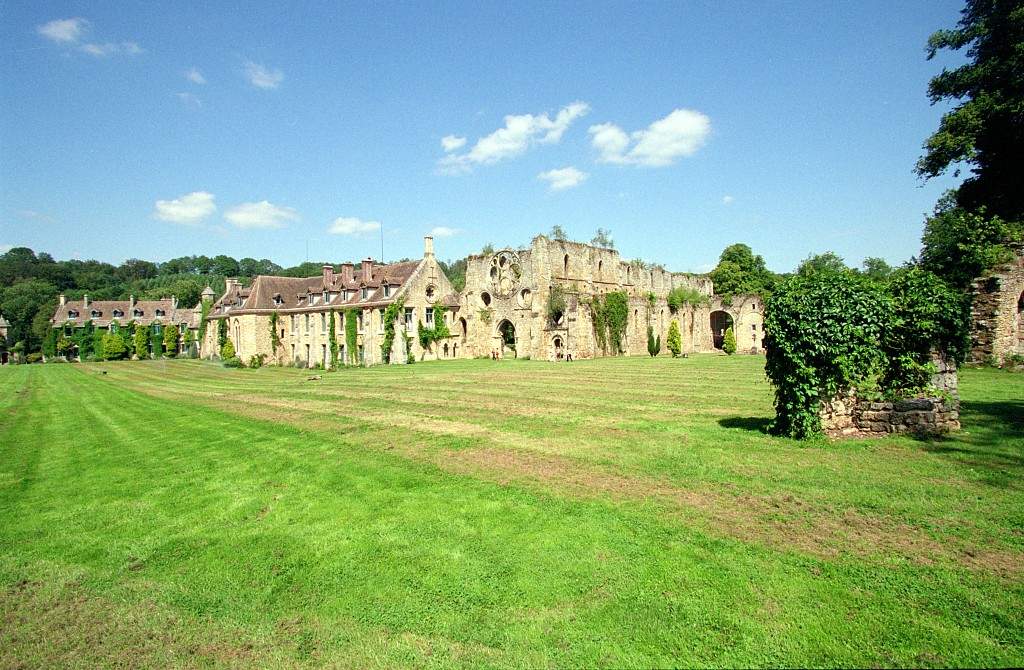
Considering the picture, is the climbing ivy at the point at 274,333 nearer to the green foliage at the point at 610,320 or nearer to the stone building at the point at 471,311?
the stone building at the point at 471,311

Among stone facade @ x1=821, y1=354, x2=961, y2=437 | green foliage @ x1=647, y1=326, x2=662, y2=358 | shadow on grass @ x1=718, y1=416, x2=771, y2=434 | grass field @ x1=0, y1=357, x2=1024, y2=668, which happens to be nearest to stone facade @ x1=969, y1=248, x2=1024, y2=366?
grass field @ x1=0, y1=357, x2=1024, y2=668

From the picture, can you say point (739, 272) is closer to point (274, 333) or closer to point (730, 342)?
point (730, 342)

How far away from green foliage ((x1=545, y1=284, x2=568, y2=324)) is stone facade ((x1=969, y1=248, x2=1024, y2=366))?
80.3ft

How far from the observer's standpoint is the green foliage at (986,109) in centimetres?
2281

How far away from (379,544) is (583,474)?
3246 millimetres

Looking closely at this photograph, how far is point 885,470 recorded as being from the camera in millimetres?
7113

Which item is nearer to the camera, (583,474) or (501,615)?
(501,615)

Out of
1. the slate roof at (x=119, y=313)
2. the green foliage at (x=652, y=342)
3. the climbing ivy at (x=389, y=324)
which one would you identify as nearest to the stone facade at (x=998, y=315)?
the green foliage at (x=652, y=342)

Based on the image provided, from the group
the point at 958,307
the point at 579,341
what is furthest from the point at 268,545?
the point at 579,341

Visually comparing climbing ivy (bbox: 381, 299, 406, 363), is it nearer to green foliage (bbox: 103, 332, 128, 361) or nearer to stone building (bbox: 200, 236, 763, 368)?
stone building (bbox: 200, 236, 763, 368)

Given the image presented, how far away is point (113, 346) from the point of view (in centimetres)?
6203

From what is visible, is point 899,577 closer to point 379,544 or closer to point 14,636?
point 379,544

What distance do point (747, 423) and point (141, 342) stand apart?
2847 inches

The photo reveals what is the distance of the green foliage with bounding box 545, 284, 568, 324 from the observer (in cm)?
4031
